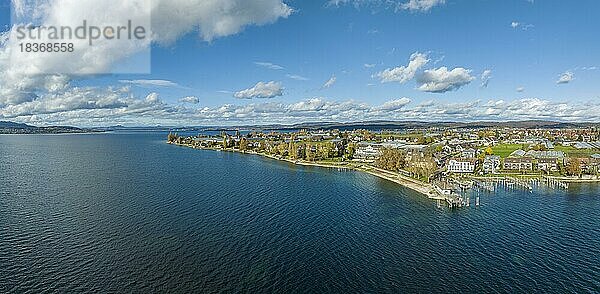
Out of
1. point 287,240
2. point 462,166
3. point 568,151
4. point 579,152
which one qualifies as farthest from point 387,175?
point 568,151

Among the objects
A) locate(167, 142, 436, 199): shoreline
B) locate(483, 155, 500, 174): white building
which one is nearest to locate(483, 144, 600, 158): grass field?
locate(483, 155, 500, 174): white building

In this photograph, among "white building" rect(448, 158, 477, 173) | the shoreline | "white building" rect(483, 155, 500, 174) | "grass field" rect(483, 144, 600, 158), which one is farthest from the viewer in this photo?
"grass field" rect(483, 144, 600, 158)

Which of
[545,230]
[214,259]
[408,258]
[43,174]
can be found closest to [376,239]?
[408,258]

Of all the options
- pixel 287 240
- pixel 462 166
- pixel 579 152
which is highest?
pixel 579 152

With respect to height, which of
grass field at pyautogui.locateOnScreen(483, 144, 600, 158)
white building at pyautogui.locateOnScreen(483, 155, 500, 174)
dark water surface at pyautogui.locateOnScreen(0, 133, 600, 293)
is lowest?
dark water surface at pyautogui.locateOnScreen(0, 133, 600, 293)

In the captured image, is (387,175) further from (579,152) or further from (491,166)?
(579,152)

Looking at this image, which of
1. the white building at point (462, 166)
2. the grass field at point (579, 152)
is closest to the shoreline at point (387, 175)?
the white building at point (462, 166)

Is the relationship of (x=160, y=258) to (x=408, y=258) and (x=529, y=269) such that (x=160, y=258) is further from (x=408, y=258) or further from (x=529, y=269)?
(x=529, y=269)

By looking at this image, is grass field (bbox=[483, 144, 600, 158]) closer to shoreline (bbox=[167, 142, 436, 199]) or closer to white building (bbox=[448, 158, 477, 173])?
white building (bbox=[448, 158, 477, 173])
